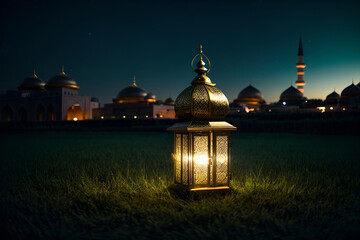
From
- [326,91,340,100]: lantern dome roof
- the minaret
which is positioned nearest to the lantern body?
[326,91,340,100]: lantern dome roof

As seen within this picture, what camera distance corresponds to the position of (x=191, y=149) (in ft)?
12.2

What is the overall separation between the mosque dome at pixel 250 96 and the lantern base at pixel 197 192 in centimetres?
3524

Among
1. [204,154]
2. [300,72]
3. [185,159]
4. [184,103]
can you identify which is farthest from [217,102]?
[300,72]

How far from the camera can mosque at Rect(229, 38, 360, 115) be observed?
30594mm

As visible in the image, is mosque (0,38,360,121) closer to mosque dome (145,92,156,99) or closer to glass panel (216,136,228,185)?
mosque dome (145,92,156,99)

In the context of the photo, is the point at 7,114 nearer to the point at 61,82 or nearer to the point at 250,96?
the point at 61,82

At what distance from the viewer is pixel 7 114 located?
39625 mm

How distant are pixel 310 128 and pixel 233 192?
1402cm

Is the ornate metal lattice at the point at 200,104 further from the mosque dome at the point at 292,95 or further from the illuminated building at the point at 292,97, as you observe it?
the mosque dome at the point at 292,95

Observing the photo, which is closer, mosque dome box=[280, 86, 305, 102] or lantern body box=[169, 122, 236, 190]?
lantern body box=[169, 122, 236, 190]

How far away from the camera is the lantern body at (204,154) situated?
3715mm

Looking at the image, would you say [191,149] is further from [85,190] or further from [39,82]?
[39,82]

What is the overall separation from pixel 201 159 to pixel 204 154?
8 cm

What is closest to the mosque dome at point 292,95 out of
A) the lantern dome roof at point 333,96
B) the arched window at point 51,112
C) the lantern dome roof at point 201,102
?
the lantern dome roof at point 333,96
